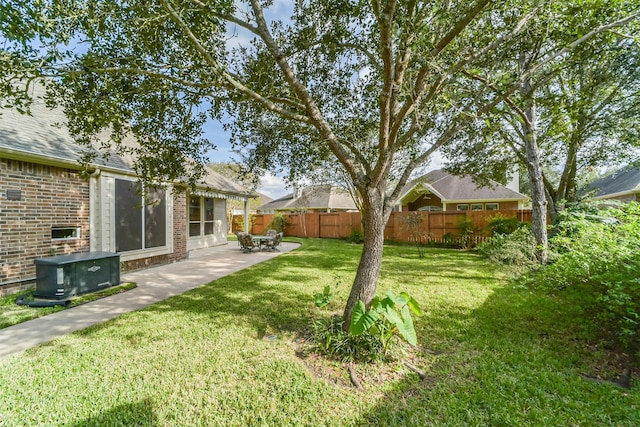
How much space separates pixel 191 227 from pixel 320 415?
1306 cm

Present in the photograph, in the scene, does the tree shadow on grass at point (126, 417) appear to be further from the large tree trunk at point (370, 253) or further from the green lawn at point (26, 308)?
the green lawn at point (26, 308)

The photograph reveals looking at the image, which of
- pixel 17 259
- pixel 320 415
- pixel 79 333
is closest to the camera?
pixel 320 415

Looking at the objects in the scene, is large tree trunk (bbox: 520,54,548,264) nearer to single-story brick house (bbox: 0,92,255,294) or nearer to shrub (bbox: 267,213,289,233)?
single-story brick house (bbox: 0,92,255,294)

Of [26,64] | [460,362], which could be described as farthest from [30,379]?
[460,362]

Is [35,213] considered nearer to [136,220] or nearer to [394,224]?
[136,220]

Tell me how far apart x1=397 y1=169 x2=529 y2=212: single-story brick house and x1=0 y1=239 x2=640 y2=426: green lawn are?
1560 cm

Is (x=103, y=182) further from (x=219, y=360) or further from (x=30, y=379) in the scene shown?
(x=219, y=360)

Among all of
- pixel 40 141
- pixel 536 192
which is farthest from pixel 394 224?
pixel 40 141

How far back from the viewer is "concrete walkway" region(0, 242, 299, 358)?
4230 millimetres

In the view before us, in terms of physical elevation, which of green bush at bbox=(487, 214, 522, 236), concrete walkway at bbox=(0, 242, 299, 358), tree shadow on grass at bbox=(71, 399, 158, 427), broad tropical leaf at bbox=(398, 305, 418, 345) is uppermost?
green bush at bbox=(487, 214, 522, 236)

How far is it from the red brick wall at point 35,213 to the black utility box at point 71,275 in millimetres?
1123

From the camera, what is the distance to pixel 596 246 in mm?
3689

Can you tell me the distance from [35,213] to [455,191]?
877 inches

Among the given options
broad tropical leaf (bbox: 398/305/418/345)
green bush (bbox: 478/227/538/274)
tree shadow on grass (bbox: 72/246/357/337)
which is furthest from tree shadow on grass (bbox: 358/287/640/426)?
tree shadow on grass (bbox: 72/246/357/337)
